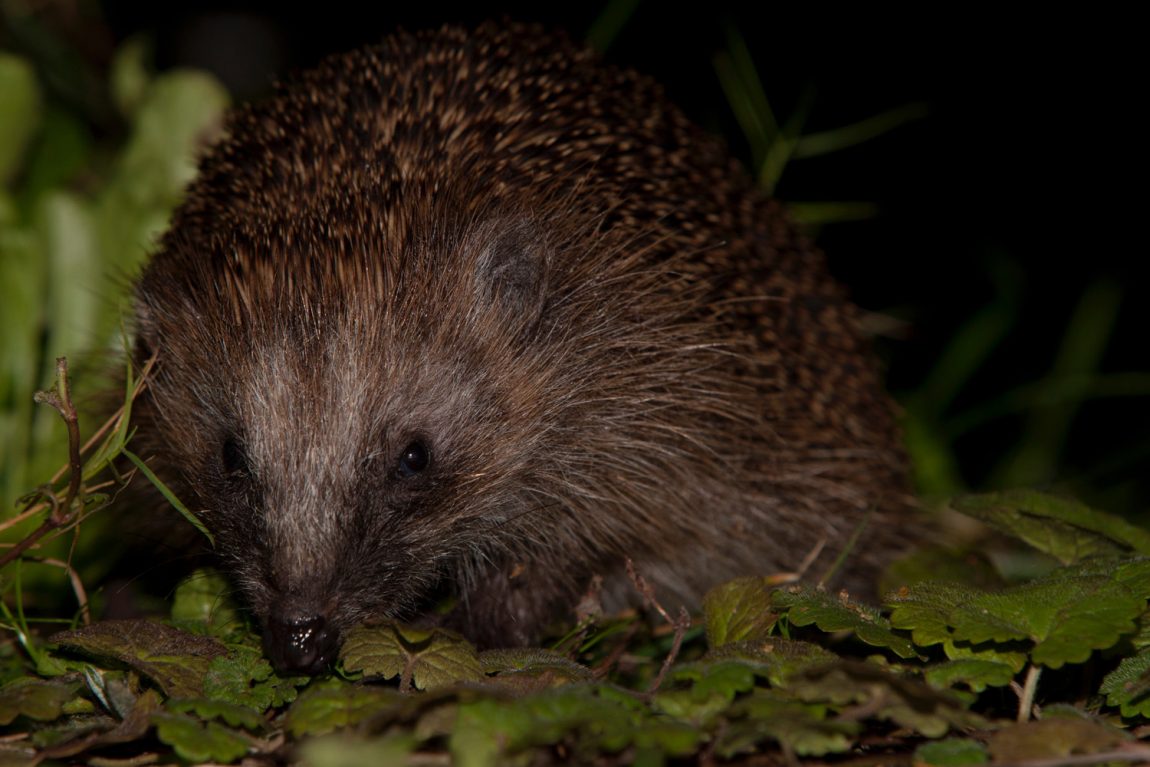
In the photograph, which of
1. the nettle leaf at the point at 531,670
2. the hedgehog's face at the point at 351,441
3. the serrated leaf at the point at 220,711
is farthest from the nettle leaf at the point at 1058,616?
the serrated leaf at the point at 220,711

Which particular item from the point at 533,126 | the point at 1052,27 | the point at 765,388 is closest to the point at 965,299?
the point at 1052,27

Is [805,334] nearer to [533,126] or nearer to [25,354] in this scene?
[533,126]

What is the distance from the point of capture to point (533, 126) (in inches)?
118

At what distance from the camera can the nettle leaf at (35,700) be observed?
2045mm

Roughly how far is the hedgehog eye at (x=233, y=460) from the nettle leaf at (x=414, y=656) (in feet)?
1.49

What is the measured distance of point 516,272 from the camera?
2775 millimetres

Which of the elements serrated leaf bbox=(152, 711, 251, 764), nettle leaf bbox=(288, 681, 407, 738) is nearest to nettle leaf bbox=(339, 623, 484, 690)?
nettle leaf bbox=(288, 681, 407, 738)

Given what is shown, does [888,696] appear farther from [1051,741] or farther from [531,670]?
[531,670]

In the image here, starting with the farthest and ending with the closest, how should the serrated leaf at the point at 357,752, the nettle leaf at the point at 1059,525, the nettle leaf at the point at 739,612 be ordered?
the nettle leaf at the point at 1059,525
the nettle leaf at the point at 739,612
the serrated leaf at the point at 357,752

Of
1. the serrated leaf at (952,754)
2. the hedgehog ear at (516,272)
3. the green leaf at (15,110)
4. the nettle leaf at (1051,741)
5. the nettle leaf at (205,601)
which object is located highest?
the green leaf at (15,110)

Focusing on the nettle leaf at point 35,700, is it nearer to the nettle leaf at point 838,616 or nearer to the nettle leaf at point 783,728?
the nettle leaf at point 783,728

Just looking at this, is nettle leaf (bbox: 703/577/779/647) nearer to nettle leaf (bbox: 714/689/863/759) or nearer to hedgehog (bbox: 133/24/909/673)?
nettle leaf (bbox: 714/689/863/759)

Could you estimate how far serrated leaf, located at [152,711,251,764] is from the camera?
75.0 inches

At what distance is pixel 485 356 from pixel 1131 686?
1406mm
